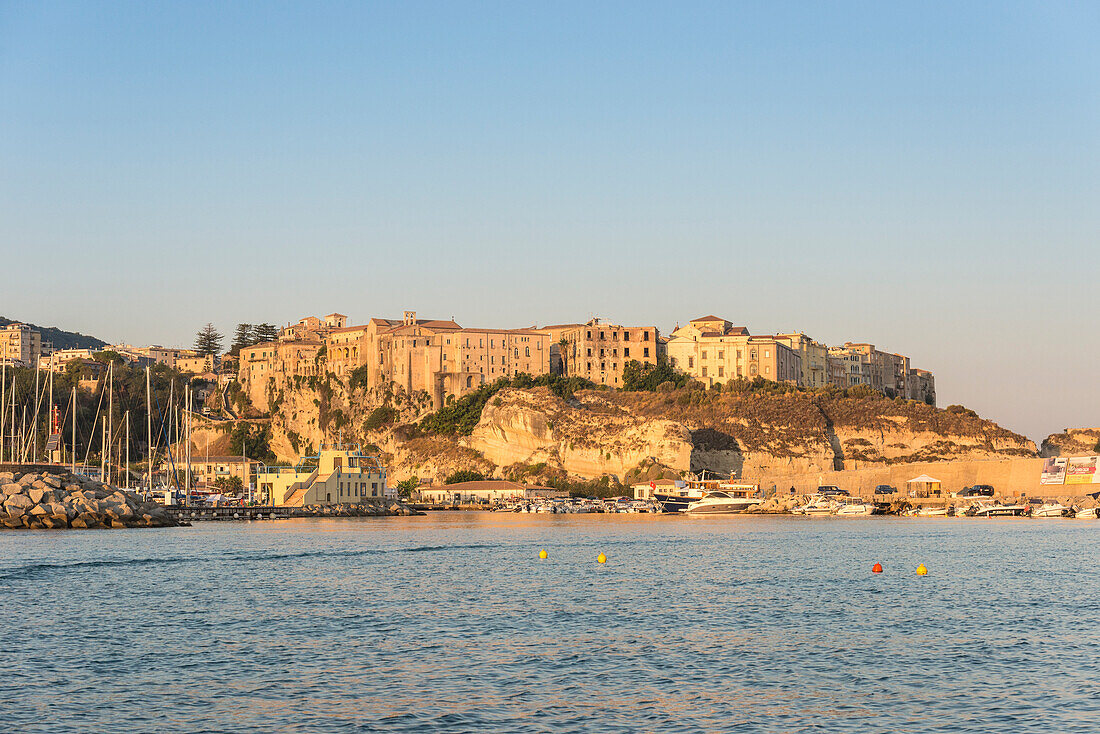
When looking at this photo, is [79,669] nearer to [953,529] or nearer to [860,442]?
[953,529]

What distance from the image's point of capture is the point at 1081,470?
355ft

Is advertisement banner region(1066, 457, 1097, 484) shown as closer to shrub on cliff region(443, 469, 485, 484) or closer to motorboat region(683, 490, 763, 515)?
motorboat region(683, 490, 763, 515)

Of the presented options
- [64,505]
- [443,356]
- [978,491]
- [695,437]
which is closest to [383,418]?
[443,356]

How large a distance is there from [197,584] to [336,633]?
12.9 meters

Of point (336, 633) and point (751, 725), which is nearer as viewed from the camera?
point (751, 725)

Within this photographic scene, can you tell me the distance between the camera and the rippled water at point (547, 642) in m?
19.6

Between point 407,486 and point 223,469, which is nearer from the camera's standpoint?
point 407,486

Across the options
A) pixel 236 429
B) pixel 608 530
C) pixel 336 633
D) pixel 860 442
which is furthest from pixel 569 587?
pixel 236 429

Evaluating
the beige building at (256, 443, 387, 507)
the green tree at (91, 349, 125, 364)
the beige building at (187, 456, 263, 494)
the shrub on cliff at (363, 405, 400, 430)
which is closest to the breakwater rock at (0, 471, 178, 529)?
the beige building at (256, 443, 387, 507)

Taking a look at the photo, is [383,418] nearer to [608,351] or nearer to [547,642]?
[608,351]

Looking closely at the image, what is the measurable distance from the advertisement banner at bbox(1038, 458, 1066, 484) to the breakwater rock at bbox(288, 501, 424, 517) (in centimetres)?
5981

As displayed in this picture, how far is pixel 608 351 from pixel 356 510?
49710 mm

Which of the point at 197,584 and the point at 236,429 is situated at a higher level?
the point at 236,429

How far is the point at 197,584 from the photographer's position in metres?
39.5
